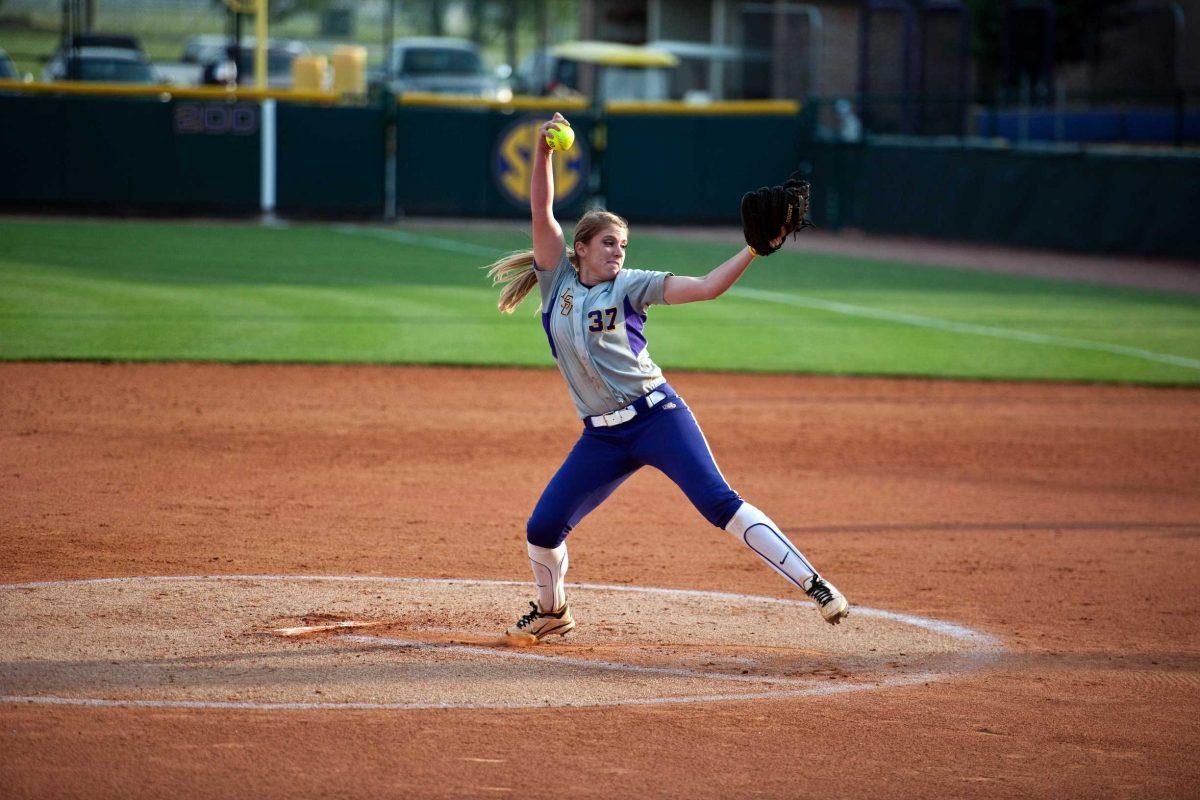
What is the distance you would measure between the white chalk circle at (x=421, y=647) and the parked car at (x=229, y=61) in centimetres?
2372

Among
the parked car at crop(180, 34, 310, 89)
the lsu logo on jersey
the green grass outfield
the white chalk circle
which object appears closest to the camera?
the white chalk circle

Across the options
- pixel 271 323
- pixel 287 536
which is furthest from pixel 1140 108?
pixel 287 536

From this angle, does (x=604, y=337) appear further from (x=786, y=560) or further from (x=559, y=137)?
(x=786, y=560)

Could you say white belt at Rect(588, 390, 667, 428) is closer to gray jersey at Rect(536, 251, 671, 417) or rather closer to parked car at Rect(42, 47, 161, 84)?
gray jersey at Rect(536, 251, 671, 417)

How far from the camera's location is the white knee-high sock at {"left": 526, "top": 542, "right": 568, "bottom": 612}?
235 inches

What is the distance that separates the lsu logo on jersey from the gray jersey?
2043 centimetres

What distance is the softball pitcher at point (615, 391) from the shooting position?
5.68 meters

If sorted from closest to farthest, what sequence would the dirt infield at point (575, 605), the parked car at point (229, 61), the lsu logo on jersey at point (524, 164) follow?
the dirt infield at point (575, 605) → the lsu logo on jersey at point (524, 164) → the parked car at point (229, 61)

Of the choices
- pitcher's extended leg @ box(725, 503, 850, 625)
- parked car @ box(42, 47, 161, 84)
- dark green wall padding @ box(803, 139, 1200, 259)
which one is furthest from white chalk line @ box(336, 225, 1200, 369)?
parked car @ box(42, 47, 161, 84)

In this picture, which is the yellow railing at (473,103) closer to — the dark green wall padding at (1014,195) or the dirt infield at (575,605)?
the dark green wall padding at (1014,195)

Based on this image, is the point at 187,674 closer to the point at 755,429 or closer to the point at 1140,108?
the point at 755,429

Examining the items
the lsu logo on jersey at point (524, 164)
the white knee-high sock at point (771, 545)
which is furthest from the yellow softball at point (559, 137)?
the lsu logo on jersey at point (524, 164)

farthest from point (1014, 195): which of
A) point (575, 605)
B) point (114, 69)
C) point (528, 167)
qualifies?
point (575, 605)

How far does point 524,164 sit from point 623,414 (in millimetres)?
21263
